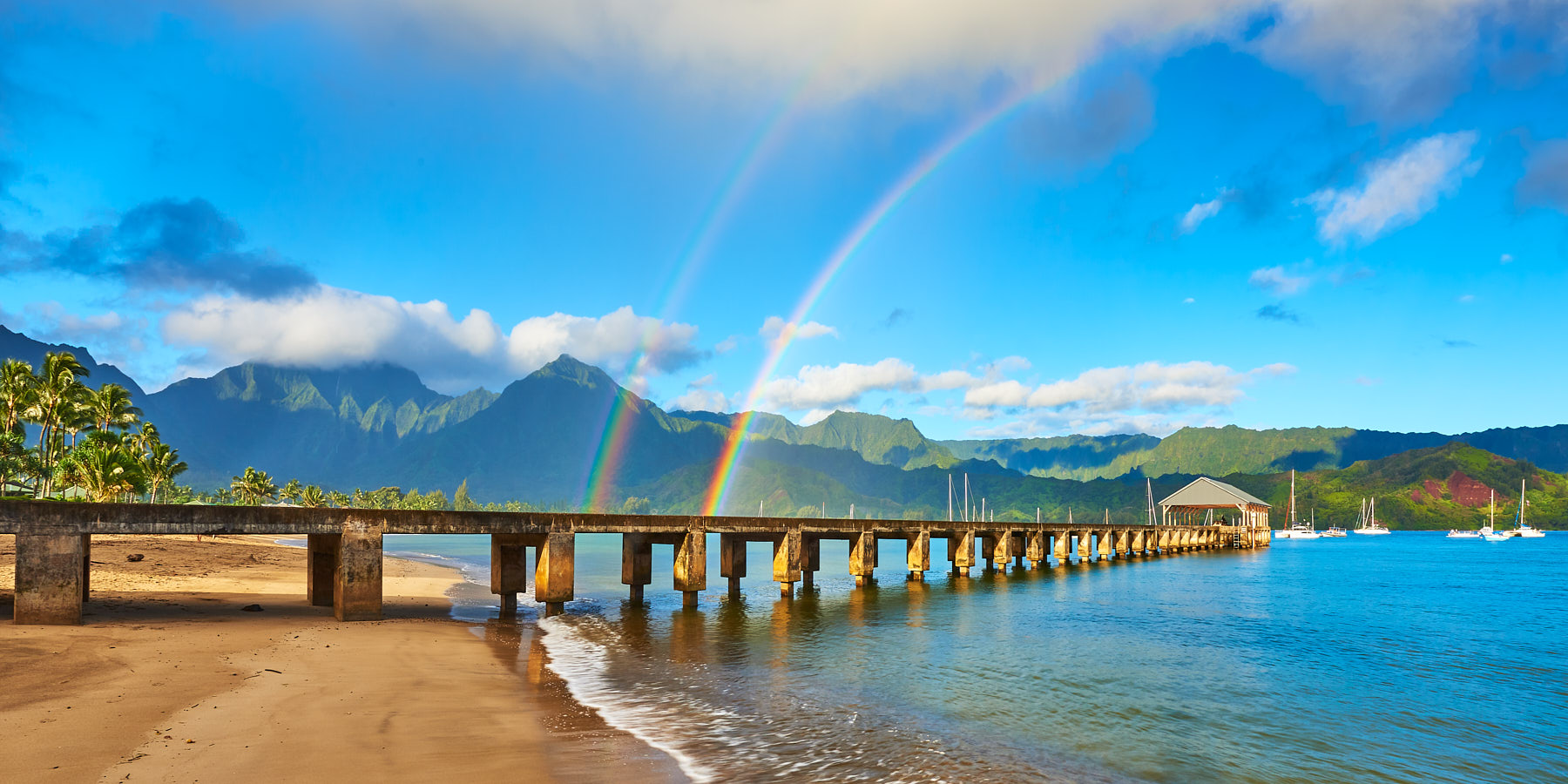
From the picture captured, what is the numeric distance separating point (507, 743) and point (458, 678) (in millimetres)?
6862

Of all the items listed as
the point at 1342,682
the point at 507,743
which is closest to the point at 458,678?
the point at 507,743

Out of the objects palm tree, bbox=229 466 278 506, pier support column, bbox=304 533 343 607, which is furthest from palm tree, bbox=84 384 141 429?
pier support column, bbox=304 533 343 607

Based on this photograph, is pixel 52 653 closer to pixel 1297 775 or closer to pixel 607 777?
pixel 607 777

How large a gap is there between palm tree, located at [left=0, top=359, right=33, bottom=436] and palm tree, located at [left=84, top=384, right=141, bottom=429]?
22.8ft

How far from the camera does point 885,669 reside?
2498 cm

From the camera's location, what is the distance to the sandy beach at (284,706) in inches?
462

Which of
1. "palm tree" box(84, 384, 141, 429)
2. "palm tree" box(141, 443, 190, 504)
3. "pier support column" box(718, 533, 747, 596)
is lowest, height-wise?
"pier support column" box(718, 533, 747, 596)

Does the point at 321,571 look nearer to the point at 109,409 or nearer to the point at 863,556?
the point at 863,556

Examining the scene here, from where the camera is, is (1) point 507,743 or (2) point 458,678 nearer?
(1) point 507,743

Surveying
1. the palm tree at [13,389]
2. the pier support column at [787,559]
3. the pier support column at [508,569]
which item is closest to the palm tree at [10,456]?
the palm tree at [13,389]

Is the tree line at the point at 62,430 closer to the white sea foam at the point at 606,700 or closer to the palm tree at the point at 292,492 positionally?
the white sea foam at the point at 606,700

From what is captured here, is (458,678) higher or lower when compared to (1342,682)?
higher

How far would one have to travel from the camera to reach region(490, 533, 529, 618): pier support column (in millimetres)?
34469

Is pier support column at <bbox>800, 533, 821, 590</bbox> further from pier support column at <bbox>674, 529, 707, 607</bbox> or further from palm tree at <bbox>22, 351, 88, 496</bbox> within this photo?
palm tree at <bbox>22, 351, 88, 496</bbox>
